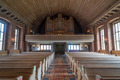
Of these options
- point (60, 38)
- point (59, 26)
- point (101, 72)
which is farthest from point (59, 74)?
point (59, 26)

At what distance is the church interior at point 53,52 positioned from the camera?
187 centimetres

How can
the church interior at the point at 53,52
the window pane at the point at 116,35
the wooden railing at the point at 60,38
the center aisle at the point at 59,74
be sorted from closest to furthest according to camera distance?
the church interior at the point at 53,52
the center aisle at the point at 59,74
the window pane at the point at 116,35
the wooden railing at the point at 60,38

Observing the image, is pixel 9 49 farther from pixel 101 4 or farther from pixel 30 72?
pixel 101 4

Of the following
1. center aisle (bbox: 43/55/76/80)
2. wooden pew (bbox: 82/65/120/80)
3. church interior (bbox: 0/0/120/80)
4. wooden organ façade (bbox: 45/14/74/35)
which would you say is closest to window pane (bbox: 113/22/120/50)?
church interior (bbox: 0/0/120/80)

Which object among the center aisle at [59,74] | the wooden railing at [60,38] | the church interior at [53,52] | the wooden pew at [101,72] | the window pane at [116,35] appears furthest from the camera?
the wooden railing at [60,38]

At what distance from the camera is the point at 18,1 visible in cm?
660

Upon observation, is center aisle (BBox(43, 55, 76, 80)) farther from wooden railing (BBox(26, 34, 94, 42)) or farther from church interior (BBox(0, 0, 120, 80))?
wooden railing (BBox(26, 34, 94, 42))

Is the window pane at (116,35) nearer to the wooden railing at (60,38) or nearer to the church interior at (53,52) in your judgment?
the church interior at (53,52)

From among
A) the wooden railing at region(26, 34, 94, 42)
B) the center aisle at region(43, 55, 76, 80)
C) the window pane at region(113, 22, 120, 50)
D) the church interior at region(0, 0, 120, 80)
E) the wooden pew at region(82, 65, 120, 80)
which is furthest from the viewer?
the wooden railing at region(26, 34, 94, 42)

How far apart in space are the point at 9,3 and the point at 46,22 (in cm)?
741

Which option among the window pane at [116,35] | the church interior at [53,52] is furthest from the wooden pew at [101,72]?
the window pane at [116,35]

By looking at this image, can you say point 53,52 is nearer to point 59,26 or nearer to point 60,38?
point 60,38

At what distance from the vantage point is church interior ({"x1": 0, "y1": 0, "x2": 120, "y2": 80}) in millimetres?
1867

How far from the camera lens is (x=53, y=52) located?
30.6 ft
